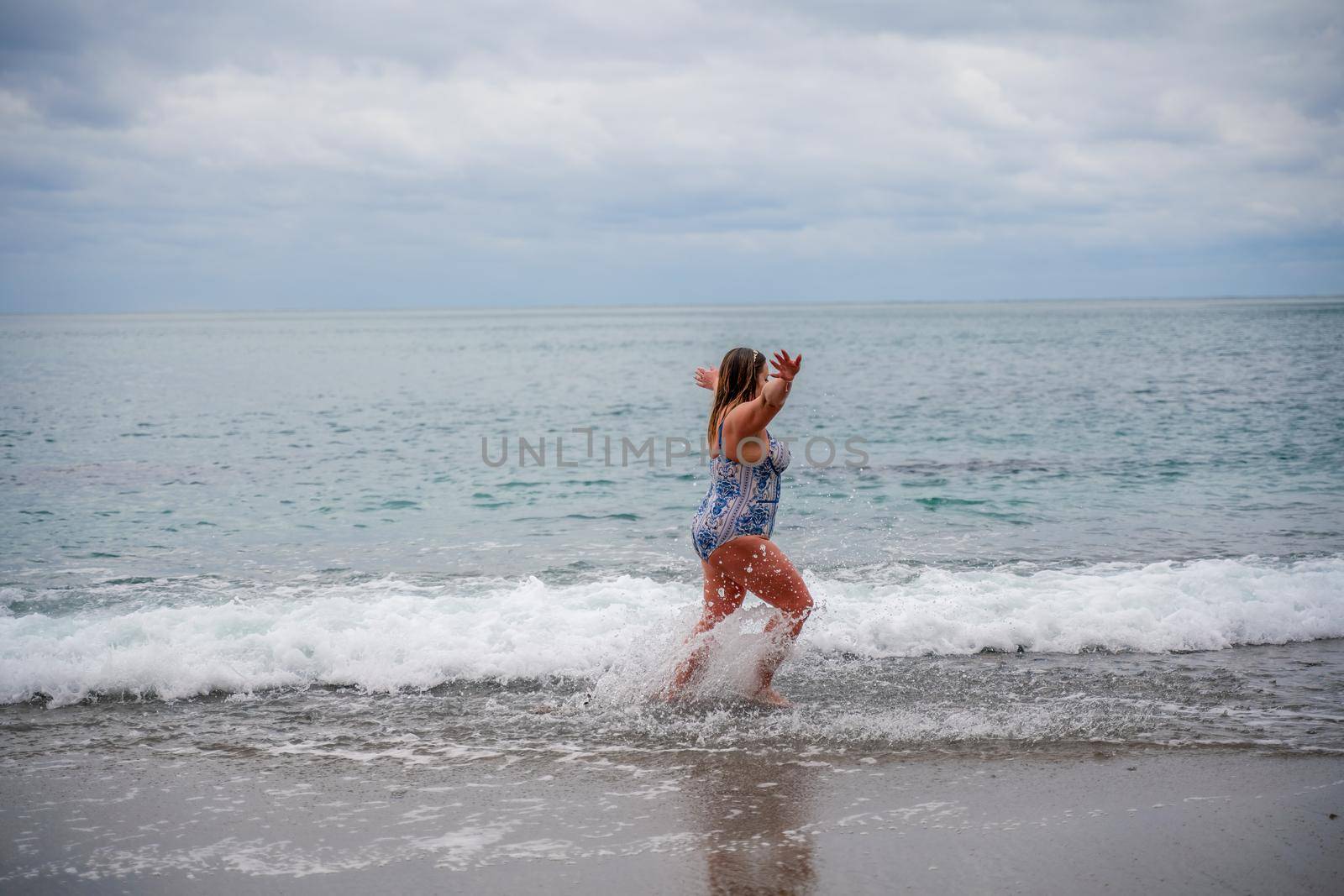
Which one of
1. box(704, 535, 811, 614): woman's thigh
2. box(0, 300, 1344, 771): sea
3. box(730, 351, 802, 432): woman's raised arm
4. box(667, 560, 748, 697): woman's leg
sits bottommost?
box(0, 300, 1344, 771): sea

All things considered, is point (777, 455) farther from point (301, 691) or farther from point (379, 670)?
point (301, 691)

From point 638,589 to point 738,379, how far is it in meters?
3.71

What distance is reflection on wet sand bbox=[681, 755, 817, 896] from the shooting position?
3.80m

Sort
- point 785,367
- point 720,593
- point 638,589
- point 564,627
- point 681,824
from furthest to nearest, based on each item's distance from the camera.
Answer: point 638,589
point 564,627
point 720,593
point 785,367
point 681,824

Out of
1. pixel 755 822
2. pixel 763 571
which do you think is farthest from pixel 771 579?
pixel 755 822

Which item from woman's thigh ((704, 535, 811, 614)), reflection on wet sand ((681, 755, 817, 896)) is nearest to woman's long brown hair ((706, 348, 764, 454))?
woman's thigh ((704, 535, 811, 614))

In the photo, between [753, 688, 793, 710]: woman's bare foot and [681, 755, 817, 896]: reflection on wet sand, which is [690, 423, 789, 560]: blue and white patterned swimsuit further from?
[681, 755, 817, 896]: reflection on wet sand

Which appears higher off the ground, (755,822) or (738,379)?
(738,379)

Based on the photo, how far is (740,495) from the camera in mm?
5699

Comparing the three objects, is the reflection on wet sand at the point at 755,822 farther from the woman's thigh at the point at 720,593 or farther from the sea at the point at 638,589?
the woman's thigh at the point at 720,593

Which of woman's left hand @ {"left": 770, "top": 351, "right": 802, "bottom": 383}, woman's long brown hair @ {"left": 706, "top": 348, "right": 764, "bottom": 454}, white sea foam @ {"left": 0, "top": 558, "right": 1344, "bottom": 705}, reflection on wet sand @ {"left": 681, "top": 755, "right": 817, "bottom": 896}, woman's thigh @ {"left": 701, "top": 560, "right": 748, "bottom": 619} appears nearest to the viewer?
reflection on wet sand @ {"left": 681, "top": 755, "right": 817, "bottom": 896}

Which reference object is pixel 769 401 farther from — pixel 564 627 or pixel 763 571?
pixel 564 627

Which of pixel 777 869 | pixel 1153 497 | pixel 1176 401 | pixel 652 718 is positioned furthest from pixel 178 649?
pixel 1176 401

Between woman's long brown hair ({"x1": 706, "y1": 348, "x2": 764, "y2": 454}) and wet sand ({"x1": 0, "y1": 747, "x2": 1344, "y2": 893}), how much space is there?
194 cm
